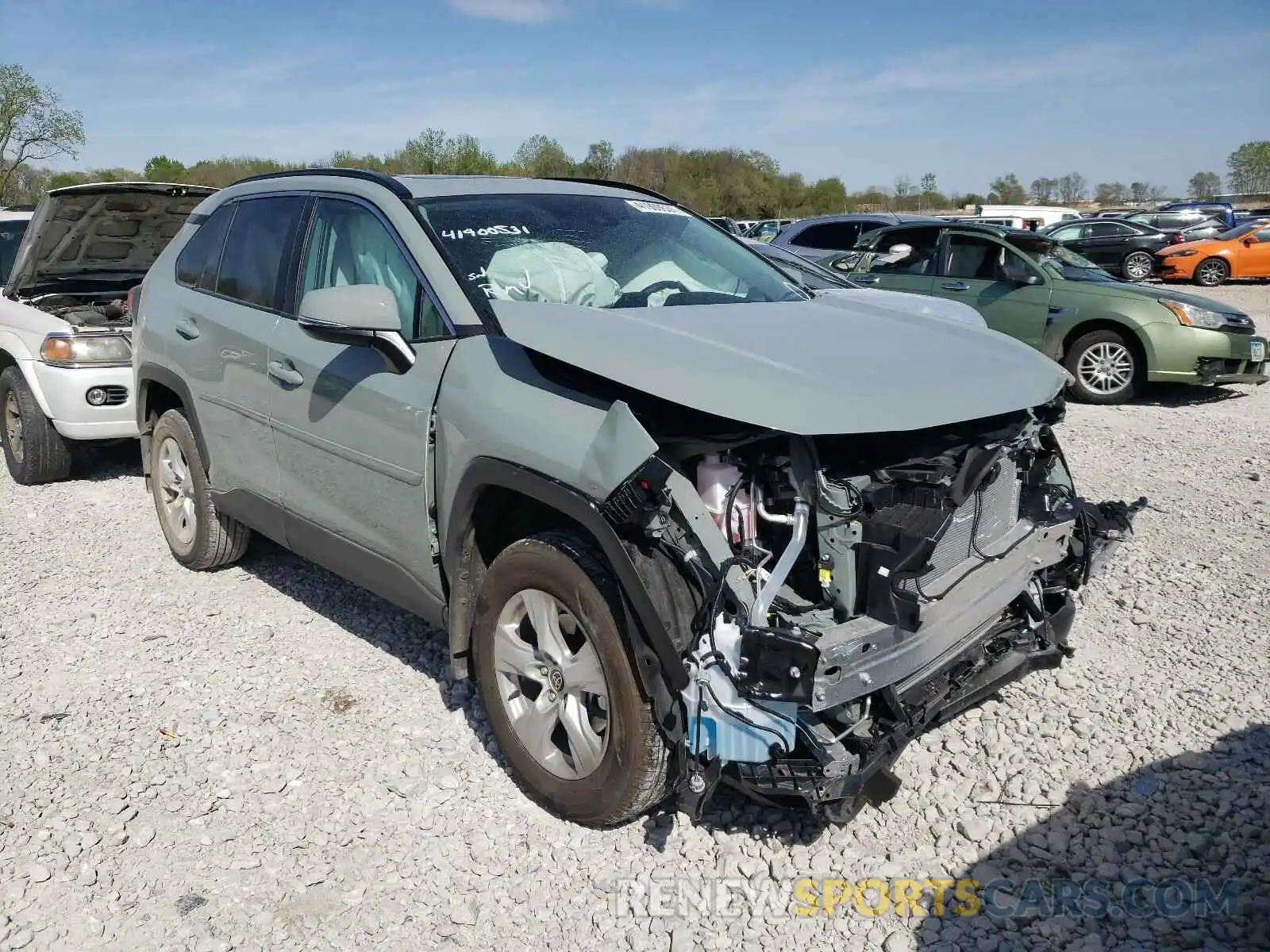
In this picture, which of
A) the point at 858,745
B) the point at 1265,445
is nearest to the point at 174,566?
the point at 858,745

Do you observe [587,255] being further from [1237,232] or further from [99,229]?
[1237,232]

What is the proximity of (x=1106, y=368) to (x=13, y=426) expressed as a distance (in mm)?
9188

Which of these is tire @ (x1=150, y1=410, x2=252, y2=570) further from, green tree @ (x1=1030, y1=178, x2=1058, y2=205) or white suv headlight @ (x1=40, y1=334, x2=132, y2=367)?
green tree @ (x1=1030, y1=178, x2=1058, y2=205)

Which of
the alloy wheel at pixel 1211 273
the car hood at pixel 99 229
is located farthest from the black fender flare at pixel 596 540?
the alloy wheel at pixel 1211 273

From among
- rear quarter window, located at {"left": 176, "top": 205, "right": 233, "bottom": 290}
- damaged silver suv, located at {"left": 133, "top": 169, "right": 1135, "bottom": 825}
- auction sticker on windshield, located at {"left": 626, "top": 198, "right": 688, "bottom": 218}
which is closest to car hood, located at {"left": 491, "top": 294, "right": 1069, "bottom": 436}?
damaged silver suv, located at {"left": 133, "top": 169, "right": 1135, "bottom": 825}

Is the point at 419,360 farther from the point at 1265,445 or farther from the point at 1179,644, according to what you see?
the point at 1265,445

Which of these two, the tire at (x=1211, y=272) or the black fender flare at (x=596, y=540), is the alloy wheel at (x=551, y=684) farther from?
the tire at (x=1211, y=272)

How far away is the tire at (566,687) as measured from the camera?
2.65 meters

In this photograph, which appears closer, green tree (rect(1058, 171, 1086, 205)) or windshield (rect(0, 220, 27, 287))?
windshield (rect(0, 220, 27, 287))

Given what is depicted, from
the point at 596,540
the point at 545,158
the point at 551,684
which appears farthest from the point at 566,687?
the point at 545,158

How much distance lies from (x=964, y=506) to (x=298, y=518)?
259 cm

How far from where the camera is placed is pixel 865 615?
8.40 feet

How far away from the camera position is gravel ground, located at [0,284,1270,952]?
8.61 ft

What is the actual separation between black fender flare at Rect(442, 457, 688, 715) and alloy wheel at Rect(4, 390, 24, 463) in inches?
199
